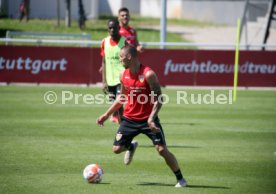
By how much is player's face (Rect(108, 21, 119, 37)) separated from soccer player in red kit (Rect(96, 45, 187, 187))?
3694 millimetres

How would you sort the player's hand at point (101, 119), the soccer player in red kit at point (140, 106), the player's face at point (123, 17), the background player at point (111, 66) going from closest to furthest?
the soccer player in red kit at point (140, 106)
the player's hand at point (101, 119)
the player's face at point (123, 17)
the background player at point (111, 66)

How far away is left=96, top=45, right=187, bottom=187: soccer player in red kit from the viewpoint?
9805mm

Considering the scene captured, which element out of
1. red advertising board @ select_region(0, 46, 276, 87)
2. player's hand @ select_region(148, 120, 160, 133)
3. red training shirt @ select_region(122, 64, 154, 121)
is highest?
red training shirt @ select_region(122, 64, 154, 121)

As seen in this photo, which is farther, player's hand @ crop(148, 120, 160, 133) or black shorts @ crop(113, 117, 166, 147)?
black shorts @ crop(113, 117, 166, 147)

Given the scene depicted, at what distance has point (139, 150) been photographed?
42.5ft

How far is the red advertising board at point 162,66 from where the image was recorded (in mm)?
25422

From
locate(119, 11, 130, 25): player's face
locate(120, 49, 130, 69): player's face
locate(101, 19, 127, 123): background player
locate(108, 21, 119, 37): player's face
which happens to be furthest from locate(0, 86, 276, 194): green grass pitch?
locate(119, 11, 130, 25): player's face

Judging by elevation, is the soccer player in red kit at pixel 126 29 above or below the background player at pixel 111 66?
above

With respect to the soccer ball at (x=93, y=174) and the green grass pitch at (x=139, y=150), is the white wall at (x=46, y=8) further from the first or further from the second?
the soccer ball at (x=93, y=174)

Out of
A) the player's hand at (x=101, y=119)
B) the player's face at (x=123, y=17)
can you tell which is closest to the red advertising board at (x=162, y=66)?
the player's face at (x=123, y=17)

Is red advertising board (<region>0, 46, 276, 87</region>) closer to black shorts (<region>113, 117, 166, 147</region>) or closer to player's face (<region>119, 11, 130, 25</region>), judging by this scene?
player's face (<region>119, 11, 130, 25</region>)

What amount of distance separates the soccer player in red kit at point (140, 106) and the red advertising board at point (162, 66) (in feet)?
49.8

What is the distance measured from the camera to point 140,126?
398 inches

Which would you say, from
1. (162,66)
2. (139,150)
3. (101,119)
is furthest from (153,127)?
(162,66)
